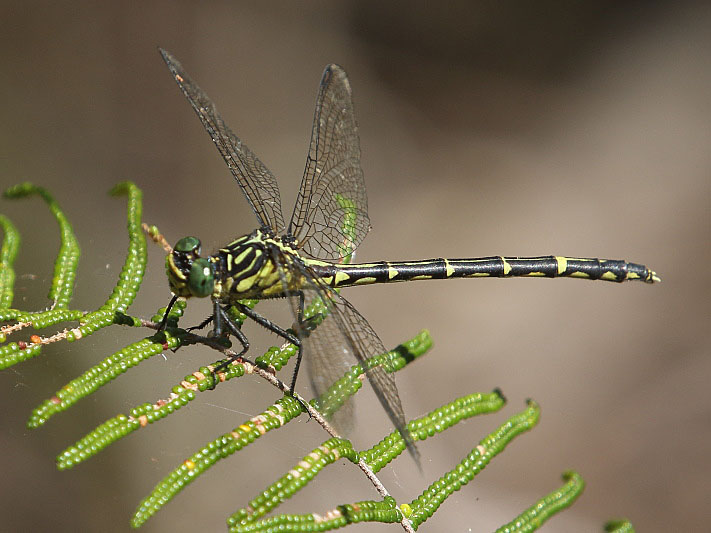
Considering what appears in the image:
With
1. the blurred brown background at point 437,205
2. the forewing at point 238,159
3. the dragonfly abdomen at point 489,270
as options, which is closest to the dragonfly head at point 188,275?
the forewing at point 238,159

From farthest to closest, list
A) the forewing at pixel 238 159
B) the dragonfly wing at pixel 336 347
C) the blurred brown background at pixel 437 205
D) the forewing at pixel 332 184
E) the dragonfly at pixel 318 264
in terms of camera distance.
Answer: the blurred brown background at pixel 437 205 < the forewing at pixel 332 184 < the forewing at pixel 238 159 < the dragonfly at pixel 318 264 < the dragonfly wing at pixel 336 347

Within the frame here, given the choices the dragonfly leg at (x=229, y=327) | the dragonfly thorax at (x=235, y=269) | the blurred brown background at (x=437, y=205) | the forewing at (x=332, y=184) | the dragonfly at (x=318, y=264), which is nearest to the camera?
the dragonfly leg at (x=229, y=327)

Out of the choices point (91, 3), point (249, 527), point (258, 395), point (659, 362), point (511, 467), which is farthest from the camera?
point (91, 3)

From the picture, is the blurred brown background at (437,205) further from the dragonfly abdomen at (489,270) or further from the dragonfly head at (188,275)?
the dragonfly head at (188,275)

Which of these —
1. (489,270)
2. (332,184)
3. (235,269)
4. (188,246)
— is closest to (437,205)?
(489,270)

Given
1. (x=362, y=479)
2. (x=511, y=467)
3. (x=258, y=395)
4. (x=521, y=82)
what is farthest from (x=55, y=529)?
(x=521, y=82)

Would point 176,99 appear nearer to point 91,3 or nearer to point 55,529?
point 91,3

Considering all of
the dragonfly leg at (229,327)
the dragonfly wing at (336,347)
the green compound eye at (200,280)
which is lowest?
the dragonfly wing at (336,347)
